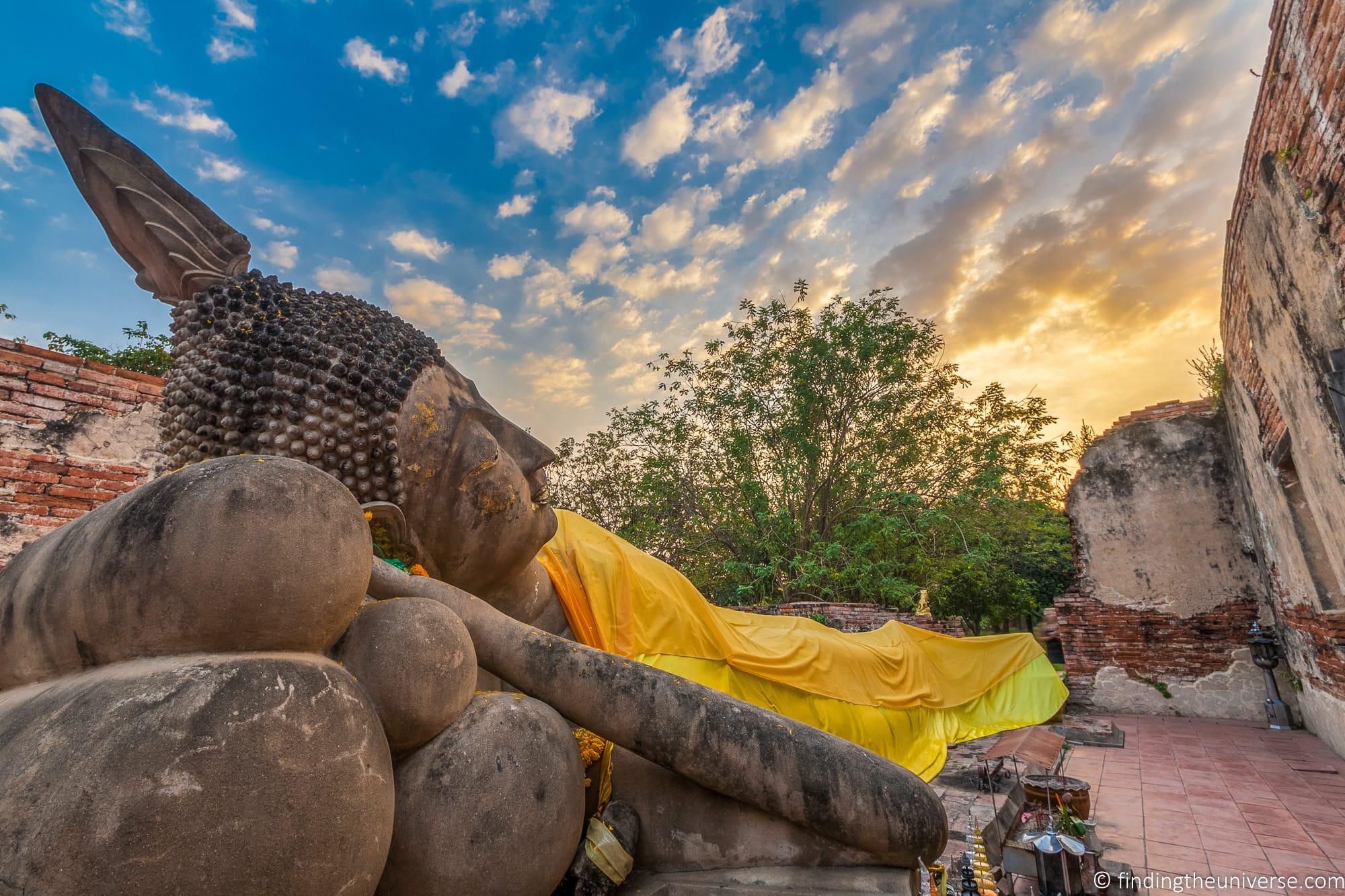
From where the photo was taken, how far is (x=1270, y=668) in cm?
682

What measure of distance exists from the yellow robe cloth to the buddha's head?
911 millimetres

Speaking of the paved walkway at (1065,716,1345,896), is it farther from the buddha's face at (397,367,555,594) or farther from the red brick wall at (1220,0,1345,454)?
the buddha's face at (397,367,555,594)

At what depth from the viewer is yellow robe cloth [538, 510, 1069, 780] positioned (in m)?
2.82

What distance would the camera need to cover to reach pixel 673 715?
1398 mm

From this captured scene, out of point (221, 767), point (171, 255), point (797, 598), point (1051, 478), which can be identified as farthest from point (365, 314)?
point (1051, 478)

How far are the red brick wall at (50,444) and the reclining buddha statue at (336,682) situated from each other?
11.4 feet

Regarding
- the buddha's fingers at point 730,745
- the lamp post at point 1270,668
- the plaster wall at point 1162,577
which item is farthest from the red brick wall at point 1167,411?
the buddha's fingers at point 730,745

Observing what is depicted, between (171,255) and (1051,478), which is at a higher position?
(1051,478)

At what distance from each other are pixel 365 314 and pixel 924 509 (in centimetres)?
965

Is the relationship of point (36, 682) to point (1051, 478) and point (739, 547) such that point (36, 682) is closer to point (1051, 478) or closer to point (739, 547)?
point (739, 547)

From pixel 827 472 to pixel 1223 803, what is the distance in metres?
7.09

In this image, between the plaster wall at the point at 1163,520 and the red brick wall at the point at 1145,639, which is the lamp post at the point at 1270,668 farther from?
the plaster wall at the point at 1163,520

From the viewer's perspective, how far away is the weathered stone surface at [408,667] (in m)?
1.08

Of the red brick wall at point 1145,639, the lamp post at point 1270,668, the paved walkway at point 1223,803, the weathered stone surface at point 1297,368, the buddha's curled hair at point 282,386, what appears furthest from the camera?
the red brick wall at point 1145,639
